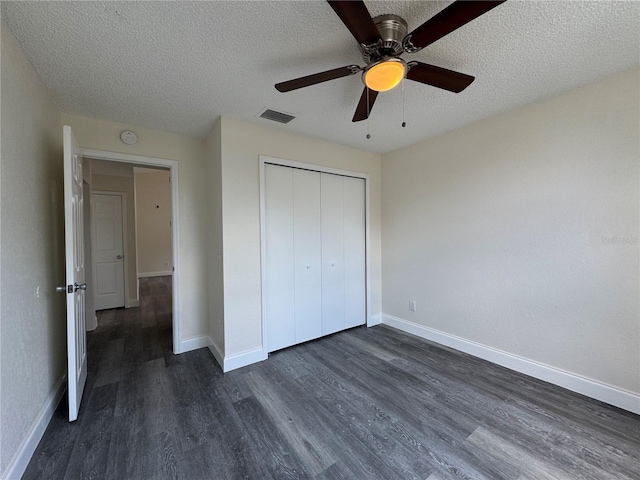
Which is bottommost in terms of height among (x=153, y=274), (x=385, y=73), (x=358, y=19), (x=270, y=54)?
(x=153, y=274)

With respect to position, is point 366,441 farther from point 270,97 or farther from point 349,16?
point 270,97

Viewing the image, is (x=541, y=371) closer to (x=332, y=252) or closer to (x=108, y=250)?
(x=332, y=252)

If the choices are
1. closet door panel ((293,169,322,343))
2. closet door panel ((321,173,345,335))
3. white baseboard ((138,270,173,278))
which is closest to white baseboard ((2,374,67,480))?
closet door panel ((293,169,322,343))

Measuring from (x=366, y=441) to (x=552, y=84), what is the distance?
2.89 m

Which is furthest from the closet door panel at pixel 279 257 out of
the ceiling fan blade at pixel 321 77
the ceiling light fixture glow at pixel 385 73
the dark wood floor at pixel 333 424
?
the ceiling light fixture glow at pixel 385 73

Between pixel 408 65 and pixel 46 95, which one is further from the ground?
pixel 46 95

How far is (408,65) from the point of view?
4.56 feet

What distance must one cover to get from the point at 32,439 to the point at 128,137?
2406 millimetres

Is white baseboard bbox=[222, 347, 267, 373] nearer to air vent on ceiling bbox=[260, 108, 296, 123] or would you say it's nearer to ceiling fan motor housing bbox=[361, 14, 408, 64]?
air vent on ceiling bbox=[260, 108, 296, 123]

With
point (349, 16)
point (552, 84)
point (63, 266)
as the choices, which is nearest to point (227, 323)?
point (63, 266)

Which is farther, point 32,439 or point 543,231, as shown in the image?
point 543,231

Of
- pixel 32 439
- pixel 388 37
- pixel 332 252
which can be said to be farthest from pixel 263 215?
pixel 32 439

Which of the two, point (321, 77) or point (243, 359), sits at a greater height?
point (321, 77)

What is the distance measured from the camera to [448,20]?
1.09 m
